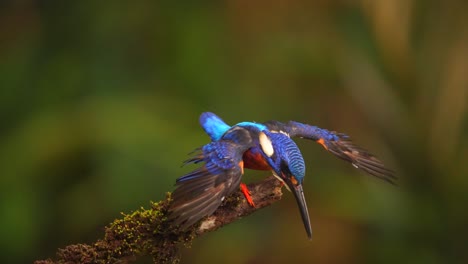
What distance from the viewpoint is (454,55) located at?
7.27m

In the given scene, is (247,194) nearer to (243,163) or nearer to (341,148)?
(243,163)

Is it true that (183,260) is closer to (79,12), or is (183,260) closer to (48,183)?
(48,183)

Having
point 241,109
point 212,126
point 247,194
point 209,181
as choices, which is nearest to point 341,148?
point 212,126

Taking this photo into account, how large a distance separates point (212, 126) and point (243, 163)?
65 cm

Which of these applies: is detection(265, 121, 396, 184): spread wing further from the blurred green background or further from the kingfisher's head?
the blurred green background

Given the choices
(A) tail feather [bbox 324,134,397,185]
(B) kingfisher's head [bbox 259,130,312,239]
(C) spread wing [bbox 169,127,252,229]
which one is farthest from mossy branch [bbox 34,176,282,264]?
(A) tail feather [bbox 324,134,397,185]

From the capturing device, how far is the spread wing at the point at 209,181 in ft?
9.86

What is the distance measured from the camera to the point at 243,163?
362cm

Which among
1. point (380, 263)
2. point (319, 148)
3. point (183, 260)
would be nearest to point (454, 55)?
point (319, 148)

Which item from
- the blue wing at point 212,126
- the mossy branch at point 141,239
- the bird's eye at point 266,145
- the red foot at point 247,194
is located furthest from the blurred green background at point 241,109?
the mossy branch at point 141,239

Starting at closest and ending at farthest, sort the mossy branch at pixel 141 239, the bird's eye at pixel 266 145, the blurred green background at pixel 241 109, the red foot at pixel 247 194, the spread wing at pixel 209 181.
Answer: the spread wing at pixel 209 181 → the mossy branch at pixel 141 239 → the red foot at pixel 247 194 → the bird's eye at pixel 266 145 → the blurred green background at pixel 241 109

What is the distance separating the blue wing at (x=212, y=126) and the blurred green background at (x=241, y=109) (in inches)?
76.6

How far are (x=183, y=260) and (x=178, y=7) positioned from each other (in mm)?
2522

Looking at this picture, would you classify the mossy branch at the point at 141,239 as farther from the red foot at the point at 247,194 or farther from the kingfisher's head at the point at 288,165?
the kingfisher's head at the point at 288,165
